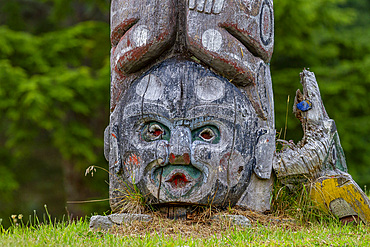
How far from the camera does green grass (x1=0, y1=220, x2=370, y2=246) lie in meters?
3.84

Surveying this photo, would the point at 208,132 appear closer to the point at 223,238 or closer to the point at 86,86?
the point at 223,238

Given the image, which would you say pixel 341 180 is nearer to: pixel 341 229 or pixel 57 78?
pixel 341 229

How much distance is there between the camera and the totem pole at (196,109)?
14.7 ft

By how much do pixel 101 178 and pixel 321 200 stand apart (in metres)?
5.83

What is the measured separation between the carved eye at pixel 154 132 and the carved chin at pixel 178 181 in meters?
0.29

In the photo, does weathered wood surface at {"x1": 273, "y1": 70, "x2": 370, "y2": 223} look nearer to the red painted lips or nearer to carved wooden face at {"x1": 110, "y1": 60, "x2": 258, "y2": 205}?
carved wooden face at {"x1": 110, "y1": 60, "x2": 258, "y2": 205}

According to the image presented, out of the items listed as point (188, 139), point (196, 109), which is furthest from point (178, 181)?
point (196, 109)

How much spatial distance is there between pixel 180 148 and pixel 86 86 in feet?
15.7

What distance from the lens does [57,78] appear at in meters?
8.55

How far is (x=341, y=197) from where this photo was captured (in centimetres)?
460

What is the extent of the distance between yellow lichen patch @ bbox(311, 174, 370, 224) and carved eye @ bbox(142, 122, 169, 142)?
4.84 feet

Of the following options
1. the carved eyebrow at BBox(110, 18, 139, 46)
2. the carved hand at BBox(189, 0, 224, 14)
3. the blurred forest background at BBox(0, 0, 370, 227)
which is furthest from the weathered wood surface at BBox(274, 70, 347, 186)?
the blurred forest background at BBox(0, 0, 370, 227)

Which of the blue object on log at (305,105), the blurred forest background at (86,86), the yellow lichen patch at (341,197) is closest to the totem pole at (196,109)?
the yellow lichen patch at (341,197)

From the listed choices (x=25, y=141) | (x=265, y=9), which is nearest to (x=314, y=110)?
(x=265, y=9)
